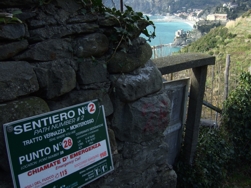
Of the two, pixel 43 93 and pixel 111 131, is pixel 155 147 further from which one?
pixel 43 93

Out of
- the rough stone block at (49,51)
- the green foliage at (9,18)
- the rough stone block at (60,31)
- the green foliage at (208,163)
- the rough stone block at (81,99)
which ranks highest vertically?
the green foliage at (9,18)

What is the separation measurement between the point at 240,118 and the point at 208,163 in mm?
1067

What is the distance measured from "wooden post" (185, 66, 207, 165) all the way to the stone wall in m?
1.11

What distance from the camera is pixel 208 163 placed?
3680 millimetres

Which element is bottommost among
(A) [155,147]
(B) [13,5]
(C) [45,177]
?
(A) [155,147]

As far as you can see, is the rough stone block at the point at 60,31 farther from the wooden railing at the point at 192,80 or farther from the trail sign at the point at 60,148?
the wooden railing at the point at 192,80

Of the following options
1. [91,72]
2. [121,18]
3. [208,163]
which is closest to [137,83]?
[91,72]

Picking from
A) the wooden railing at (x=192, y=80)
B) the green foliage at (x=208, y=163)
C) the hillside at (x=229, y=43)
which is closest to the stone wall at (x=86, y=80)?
the wooden railing at (x=192, y=80)

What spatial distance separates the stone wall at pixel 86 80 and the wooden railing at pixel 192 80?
0.70 meters

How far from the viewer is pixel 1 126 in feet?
4.45

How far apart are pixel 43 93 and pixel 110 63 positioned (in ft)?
1.75

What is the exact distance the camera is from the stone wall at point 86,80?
143 centimetres

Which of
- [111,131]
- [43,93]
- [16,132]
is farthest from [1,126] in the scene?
[111,131]

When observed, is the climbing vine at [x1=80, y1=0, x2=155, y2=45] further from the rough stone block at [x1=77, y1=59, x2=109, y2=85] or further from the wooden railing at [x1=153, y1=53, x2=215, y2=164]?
the wooden railing at [x1=153, y1=53, x2=215, y2=164]
